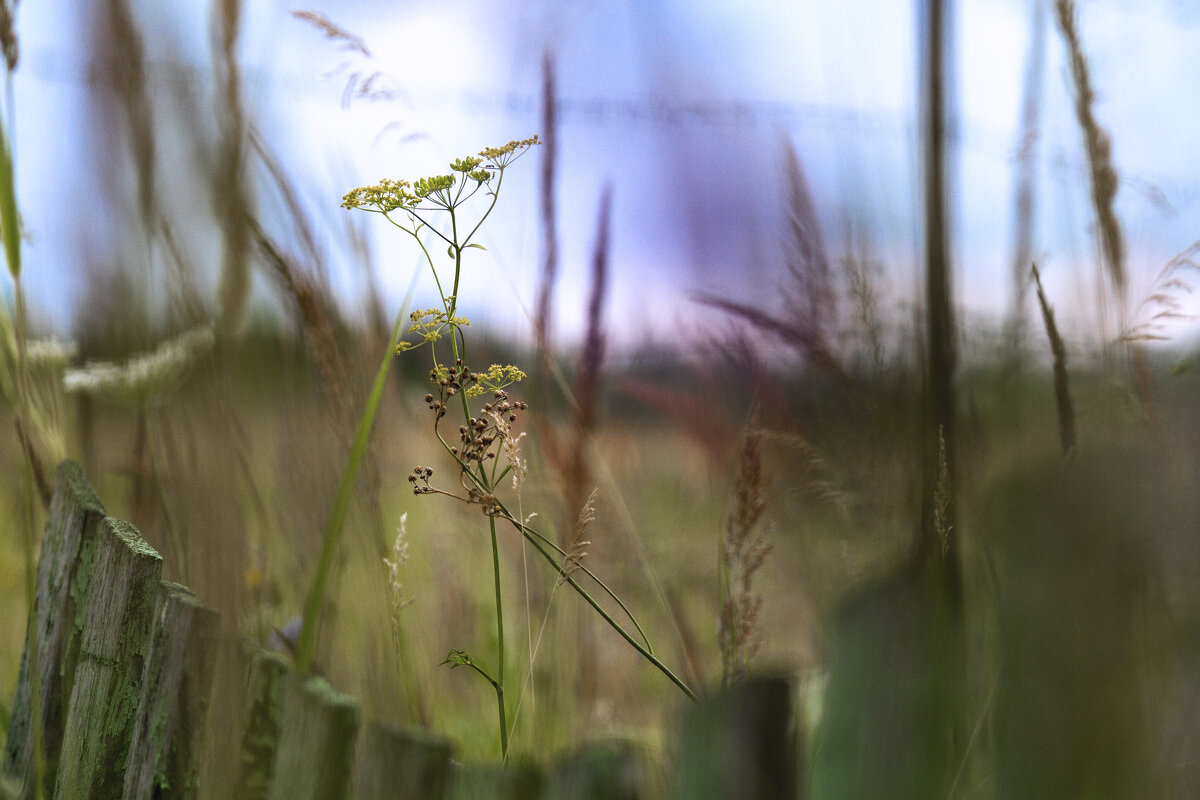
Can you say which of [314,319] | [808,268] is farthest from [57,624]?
[808,268]

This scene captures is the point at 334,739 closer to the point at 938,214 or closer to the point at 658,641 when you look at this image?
the point at 938,214

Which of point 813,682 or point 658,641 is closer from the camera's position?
point 813,682

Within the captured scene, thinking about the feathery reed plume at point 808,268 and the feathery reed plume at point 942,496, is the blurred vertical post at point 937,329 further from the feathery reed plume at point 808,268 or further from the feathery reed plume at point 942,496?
the feathery reed plume at point 808,268

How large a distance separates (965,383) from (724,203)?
0.39m

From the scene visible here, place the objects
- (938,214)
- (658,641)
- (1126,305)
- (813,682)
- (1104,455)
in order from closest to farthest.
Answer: (1104,455) < (938,214) < (813,682) < (1126,305) < (658,641)

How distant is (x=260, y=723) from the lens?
1.61 ft

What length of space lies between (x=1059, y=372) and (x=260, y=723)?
536 millimetres

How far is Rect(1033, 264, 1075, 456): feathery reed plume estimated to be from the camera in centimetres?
44

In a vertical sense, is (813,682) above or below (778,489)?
below

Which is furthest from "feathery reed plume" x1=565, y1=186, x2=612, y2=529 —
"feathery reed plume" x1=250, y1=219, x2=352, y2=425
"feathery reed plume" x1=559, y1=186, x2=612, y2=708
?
"feathery reed plume" x1=250, y1=219, x2=352, y2=425

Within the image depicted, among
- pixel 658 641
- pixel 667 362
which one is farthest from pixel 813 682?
pixel 658 641

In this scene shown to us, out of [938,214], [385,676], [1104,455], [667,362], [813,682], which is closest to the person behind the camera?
[1104,455]

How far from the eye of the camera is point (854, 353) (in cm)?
62

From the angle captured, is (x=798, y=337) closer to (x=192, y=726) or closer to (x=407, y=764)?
(x=407, y=764)
